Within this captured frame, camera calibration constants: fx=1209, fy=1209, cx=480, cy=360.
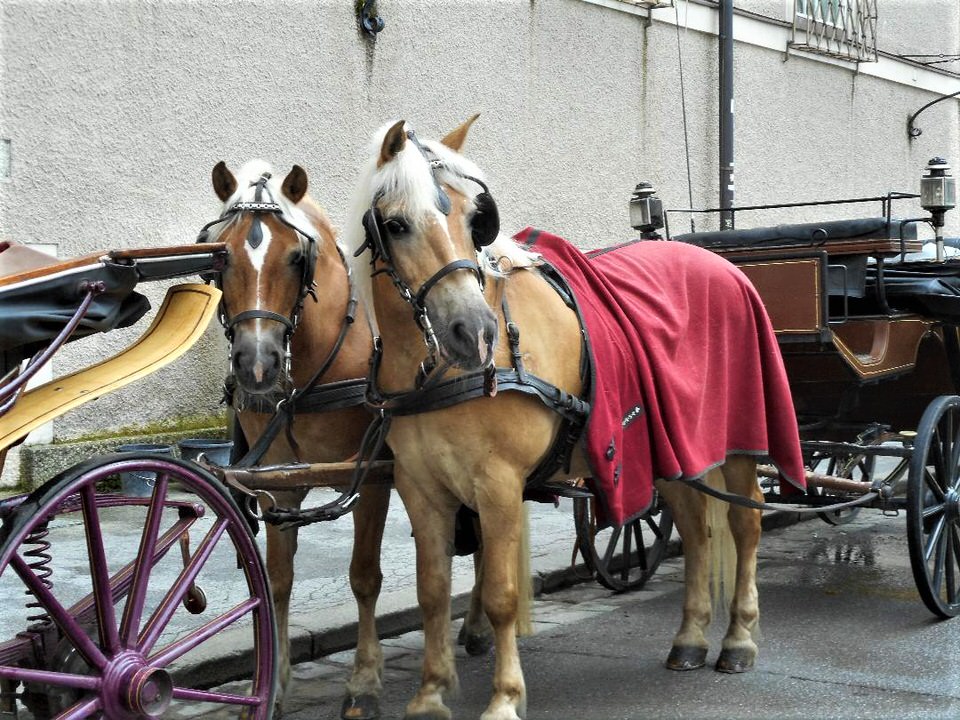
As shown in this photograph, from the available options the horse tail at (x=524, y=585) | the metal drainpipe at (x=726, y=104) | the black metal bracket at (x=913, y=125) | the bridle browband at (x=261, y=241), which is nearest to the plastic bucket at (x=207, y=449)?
the horse tail at (x=524, y=585)

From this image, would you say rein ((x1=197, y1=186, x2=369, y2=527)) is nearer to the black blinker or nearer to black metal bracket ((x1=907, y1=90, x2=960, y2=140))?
the black blinker

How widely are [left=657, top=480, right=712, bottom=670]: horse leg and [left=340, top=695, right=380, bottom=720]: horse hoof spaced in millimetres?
1304

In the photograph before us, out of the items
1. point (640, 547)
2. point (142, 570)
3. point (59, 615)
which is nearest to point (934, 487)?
point (640, 547)

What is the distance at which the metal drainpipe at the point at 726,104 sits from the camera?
1262 cm

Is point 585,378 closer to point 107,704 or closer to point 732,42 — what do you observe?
point 107,704

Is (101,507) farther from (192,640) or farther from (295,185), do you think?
(295,185)

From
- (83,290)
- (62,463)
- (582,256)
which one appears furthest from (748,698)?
(62,463)

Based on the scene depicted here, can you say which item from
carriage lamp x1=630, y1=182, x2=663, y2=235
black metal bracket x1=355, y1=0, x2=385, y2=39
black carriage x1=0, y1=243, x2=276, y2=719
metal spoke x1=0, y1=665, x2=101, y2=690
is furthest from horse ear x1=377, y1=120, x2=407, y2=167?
black metal bracket x1=355, y1=0, x2=385, y2=39

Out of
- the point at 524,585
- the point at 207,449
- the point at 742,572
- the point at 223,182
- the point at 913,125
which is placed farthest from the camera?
the point at 913,125

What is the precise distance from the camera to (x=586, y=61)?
11695 mm

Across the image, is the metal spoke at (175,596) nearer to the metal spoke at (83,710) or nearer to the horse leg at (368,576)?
the metal spoke at (83,710)

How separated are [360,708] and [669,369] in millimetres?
1713

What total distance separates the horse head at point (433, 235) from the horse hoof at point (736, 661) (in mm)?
1954

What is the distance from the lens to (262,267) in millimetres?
4113
